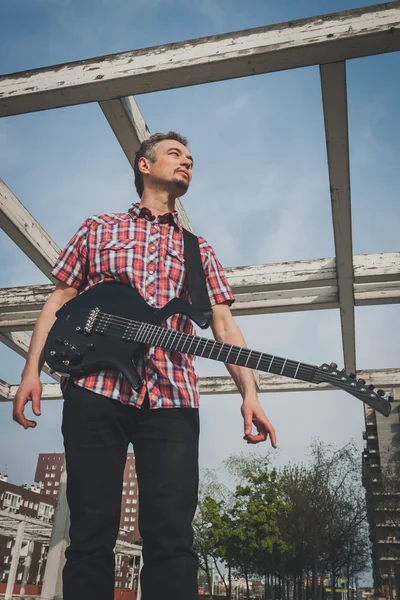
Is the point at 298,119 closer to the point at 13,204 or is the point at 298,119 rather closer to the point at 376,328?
the point at 13,204

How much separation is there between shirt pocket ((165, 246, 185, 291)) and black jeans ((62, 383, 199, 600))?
2.00 ft

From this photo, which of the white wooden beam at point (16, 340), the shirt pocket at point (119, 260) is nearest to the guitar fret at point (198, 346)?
the shirt pocket at point (119, 260)

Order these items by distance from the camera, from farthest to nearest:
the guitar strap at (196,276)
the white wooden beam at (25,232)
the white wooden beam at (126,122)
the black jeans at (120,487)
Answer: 1. the white wooden beam at (25,232)
2. the white wooden beam at (126,122)
3. the guitar strap at (196,276)
4. the black jeans at (120,487)

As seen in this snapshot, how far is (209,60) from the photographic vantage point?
305 cm

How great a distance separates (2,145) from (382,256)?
406cm

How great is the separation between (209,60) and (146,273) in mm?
1736

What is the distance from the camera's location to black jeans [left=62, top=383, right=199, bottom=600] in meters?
1.54

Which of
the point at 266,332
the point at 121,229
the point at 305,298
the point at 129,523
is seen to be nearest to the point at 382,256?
the point at 305,298

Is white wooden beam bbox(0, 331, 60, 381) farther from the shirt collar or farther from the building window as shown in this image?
the building window

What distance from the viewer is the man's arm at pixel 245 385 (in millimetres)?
1866

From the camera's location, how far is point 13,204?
15.8 ft

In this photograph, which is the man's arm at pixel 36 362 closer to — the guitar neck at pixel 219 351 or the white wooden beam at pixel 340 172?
the guitar neck at pixel 219 351

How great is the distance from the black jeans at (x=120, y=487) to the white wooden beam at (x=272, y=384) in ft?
21.2

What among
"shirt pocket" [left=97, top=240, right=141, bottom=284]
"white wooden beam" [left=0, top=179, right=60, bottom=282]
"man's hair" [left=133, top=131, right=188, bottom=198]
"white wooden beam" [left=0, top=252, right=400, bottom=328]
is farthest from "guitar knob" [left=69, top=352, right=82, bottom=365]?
"white wooden beam" [left=0, top=252, right=400, bottom=328]
